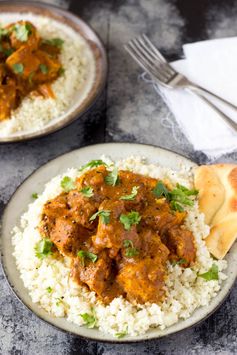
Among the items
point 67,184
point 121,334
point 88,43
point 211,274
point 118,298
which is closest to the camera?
point 121,334

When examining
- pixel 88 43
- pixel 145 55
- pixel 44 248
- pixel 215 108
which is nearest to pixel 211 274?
pixel 44 248

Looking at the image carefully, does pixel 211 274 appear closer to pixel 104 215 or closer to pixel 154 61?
pixel 104 215

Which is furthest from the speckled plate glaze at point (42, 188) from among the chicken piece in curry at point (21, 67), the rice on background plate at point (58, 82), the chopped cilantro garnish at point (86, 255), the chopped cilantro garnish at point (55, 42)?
the chopped cilantro garnish at point (55, 42)

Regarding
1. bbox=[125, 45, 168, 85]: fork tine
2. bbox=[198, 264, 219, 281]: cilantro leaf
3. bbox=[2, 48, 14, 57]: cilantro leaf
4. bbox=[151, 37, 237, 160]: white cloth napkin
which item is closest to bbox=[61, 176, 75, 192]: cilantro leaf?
bbox=[198, 264, 219, 281]: cilantro leaf

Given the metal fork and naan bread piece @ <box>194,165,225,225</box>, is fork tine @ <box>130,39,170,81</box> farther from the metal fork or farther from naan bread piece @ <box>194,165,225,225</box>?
naan bread piece @ <box>194,165,225,225</box>

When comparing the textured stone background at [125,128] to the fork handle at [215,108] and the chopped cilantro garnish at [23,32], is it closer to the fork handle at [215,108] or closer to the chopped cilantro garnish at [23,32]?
the fork handle at [215,108]
